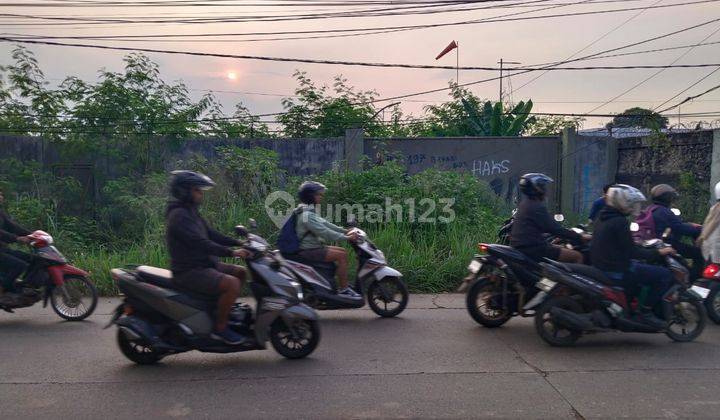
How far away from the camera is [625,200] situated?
623 centimetres

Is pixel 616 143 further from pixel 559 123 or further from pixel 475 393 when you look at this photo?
pixel 475 393

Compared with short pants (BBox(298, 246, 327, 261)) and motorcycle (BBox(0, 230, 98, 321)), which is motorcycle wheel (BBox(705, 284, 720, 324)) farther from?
motorcycle (BBox(0, 230, 98, 321))

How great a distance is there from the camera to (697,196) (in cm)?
1322

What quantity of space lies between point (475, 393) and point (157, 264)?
636 centimetres

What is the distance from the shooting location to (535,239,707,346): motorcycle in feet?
20.2

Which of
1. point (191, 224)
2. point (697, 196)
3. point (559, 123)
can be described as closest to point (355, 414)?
point (191, 224)

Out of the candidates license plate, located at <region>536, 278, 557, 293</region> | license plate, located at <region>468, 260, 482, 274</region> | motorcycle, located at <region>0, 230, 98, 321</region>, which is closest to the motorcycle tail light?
license plate, located at <region>536, 278, 557, 293</region>

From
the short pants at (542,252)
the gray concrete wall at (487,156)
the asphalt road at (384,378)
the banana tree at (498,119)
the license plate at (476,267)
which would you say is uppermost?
the banana tree at (498,119)

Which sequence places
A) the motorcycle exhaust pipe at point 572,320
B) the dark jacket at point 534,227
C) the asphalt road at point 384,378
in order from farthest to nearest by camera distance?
the dark jacket at point 534,227 < the motorcycle exhaust pipe at point 572,320 < the asphalt road at point 384,378

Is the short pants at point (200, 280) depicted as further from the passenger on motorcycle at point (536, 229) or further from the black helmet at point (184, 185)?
the passenger on motorcycle at point (536, 229)

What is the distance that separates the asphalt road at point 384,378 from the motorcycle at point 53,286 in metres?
0.51

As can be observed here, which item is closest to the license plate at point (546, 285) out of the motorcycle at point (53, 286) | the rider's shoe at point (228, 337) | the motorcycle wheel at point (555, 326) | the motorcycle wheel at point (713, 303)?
the motorcycle wheel at point (555, 326)

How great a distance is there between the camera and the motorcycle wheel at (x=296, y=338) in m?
5.95

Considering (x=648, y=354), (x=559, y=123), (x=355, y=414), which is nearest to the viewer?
(x=355, y=414)
